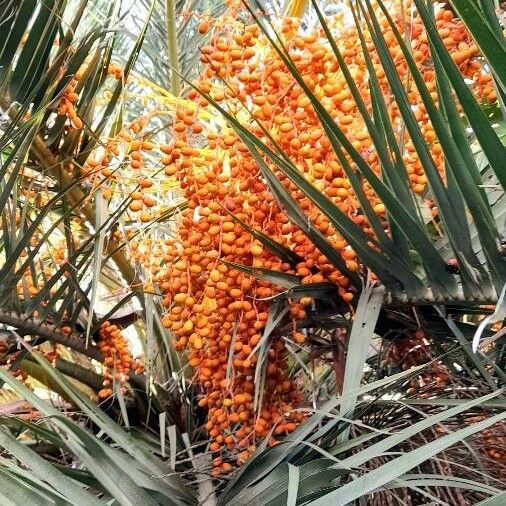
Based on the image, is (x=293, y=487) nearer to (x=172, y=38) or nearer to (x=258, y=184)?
(x=258, y=184)

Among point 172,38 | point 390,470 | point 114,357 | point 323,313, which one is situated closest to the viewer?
point 390,470

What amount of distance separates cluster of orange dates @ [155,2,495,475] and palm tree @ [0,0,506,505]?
21mm

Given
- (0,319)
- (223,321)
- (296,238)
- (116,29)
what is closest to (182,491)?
(223,321)

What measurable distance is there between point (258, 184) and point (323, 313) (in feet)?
0.66

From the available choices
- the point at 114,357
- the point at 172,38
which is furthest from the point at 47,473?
the point at 172,38

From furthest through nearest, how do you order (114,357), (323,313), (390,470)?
1. (114,357)
2. (323,313)
3. (390,470)

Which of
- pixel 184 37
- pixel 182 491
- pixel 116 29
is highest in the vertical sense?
pixel 184 37

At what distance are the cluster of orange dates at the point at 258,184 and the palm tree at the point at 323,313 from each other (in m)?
0.02

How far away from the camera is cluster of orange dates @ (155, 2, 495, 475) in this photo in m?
0.85

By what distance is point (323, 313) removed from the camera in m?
0.96

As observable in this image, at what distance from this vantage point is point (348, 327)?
948mm

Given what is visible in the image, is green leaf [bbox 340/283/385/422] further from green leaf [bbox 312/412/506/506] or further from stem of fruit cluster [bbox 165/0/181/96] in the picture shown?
stem of fruit cluster [bbox 165/0/181/96]

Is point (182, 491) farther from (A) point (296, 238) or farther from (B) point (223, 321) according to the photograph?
(A) point (296, 238)

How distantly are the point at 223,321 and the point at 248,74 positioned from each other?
0.30 metres
